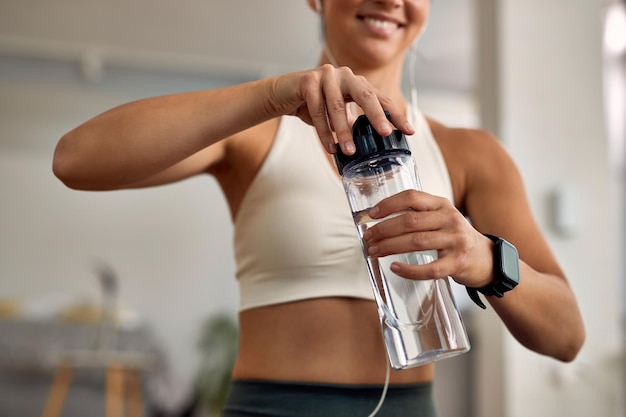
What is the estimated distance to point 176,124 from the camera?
67cm

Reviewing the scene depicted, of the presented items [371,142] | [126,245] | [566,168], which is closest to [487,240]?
[371,142]

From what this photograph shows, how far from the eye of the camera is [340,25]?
2.86 ft

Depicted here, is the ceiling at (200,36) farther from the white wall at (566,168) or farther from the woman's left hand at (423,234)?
the woman's left hand at (423,234)

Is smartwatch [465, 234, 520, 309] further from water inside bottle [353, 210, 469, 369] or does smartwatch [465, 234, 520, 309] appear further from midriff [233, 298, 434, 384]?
midriff [233, 298, 434, 384]

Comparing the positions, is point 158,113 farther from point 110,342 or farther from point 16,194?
point 16,194

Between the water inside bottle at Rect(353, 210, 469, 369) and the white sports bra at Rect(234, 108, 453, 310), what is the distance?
0.16 metres

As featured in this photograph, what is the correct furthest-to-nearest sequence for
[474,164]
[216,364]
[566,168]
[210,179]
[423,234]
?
[210,179] → [216,364] → [566,168] → [474,164] → [423,234]

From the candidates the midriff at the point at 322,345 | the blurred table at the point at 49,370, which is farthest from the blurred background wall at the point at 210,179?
the midriff at the point at 322,345

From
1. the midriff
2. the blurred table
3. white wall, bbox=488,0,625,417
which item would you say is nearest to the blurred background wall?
white wall, bbox=488,0,625,417

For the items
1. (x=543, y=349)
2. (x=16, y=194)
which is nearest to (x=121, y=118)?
(x=543, y=349)

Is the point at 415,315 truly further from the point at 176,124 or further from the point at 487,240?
the point at 176,124

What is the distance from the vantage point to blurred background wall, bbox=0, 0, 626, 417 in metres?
2.42

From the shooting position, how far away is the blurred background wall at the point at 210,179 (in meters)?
2.42

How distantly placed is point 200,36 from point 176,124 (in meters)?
4.53
